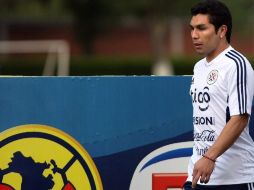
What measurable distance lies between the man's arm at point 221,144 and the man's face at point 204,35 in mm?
483

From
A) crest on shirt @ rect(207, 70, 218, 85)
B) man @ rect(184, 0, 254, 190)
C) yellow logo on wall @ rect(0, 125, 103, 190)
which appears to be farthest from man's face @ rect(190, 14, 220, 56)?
yellow logo on wall @ rect(0, 125, 103, 190)

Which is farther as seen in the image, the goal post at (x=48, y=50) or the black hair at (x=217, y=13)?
the goal post at (x=48, y=50)

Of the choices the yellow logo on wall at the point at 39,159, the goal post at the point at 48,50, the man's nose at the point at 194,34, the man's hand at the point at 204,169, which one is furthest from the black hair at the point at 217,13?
the goal post at the point at 48,50

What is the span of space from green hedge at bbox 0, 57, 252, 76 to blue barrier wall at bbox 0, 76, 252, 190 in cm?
2744

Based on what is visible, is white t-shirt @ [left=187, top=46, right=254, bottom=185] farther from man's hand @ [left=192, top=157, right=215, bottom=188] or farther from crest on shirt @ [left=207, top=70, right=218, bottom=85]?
man's hand @ [left=192, top=157, right=215, bottom=188]

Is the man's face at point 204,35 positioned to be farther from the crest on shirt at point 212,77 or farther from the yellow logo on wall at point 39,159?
the yellow logo on wall at point 39,159

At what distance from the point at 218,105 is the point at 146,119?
1104mm

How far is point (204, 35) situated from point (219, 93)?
14.0 inches

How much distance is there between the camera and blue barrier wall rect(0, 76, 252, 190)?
583cm

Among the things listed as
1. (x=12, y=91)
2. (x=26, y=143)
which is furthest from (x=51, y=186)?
(x=12, y=91)

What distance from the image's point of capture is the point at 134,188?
19.5ft

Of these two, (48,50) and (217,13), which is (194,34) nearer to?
(217,13)

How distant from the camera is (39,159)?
5855mm

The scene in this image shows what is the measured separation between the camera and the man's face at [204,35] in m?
4.93
